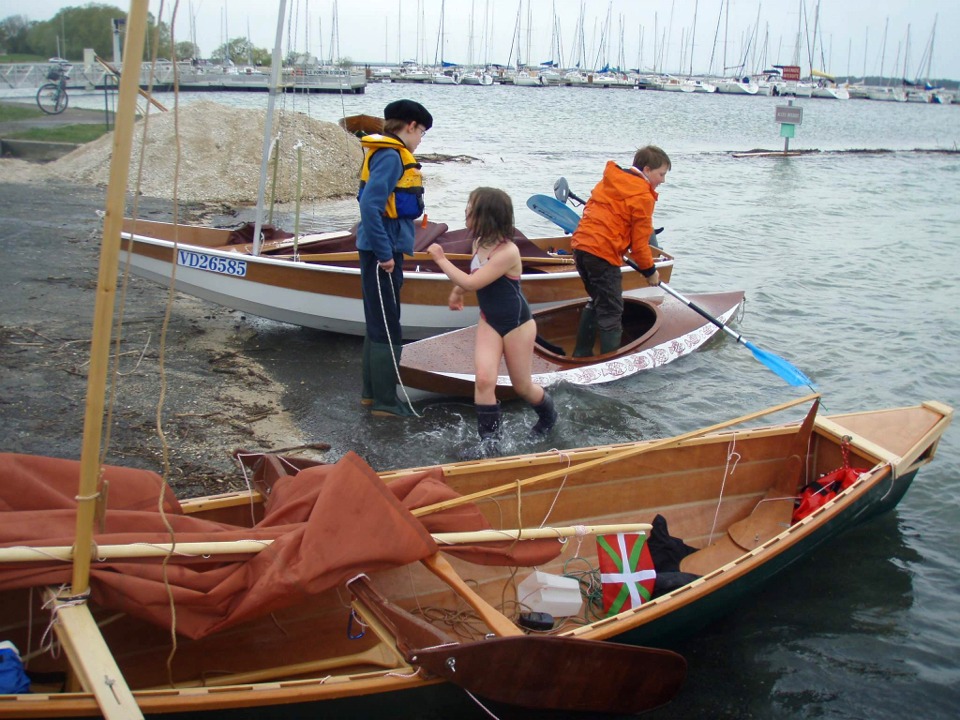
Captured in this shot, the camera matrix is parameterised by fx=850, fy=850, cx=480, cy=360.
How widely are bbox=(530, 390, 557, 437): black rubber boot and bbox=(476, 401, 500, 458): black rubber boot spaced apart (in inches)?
18.1

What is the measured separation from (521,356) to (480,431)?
25.8 inches

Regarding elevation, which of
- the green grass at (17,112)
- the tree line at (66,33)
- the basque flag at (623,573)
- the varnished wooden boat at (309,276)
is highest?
the tree line at (66,33)

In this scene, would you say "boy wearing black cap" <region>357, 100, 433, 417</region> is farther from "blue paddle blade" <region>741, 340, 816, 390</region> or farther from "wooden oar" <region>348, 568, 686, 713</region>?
"wooden oar" <region>348, 568, 686, 713</region>

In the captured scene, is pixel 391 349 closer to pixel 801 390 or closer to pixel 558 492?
pixel 558 492

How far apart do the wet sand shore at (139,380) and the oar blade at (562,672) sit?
2.19 metres

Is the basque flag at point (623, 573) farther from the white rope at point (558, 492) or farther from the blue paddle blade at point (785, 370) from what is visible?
the blue paddle blade at point (785, 370)

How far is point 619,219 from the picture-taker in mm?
7406

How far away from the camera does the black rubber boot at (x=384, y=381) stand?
22.0ft

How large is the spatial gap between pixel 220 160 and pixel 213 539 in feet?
53.5

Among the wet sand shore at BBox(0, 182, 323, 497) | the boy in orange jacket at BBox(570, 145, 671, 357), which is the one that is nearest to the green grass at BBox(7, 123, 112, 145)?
the wet sand shore at BBox(0, 182, 323, 497)

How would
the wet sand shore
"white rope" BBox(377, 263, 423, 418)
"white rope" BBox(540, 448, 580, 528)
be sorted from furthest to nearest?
"white rope" BBox(377, 263, 423, 418), the wet sand shore, "white rope" BBox(540, 448, 580, 528)

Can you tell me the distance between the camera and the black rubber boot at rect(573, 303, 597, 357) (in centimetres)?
816

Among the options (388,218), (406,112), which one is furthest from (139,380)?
(406,112)

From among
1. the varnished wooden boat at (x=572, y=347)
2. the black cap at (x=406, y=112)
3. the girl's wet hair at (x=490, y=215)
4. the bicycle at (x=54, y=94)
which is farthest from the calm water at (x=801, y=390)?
the bicycle at (x=54, y=94)
